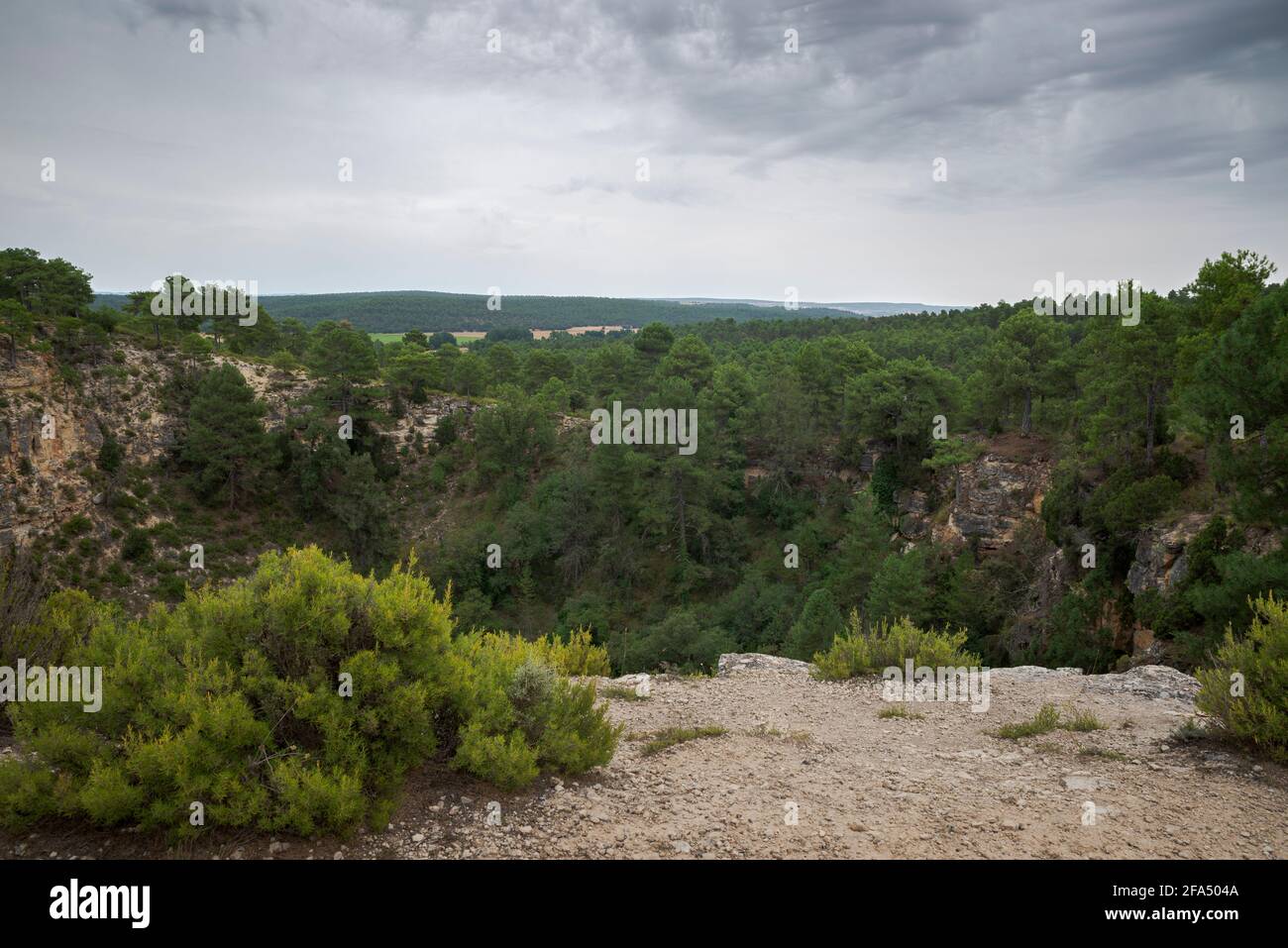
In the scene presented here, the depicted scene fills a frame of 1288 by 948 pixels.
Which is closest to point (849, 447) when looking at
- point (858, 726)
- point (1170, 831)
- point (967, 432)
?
point (967, 432)

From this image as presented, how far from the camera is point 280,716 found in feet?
14.1

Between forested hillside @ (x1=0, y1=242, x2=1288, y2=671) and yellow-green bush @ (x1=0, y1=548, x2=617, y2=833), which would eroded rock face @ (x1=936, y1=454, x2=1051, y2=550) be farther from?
yellow-green bush @ (x1=0, y1=548, x2=617, y2=833)

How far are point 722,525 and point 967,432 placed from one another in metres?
11.2

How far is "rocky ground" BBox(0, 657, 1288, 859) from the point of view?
416cm

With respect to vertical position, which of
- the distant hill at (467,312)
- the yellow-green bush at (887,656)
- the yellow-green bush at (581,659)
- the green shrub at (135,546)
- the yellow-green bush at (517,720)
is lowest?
the green shrub at (135,546)

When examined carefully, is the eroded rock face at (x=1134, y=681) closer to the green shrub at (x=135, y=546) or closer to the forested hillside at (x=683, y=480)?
the forested hillside at (x=683, y=480)

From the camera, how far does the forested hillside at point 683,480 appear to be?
18.8 metres

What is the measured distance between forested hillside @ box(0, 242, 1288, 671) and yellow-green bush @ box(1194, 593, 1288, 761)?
819cm

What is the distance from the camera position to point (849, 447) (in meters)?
34.8

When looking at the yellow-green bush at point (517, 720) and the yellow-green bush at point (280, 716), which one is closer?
the yellow-green bush at point (280, 716)

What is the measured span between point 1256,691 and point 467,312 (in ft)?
418

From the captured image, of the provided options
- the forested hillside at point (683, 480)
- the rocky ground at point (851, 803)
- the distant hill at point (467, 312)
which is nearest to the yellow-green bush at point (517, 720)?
the rocky ground at point (851, 803)

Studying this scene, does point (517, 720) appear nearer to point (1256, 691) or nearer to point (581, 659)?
point (581, 659)

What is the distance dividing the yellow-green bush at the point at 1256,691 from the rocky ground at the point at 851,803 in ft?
0.70
